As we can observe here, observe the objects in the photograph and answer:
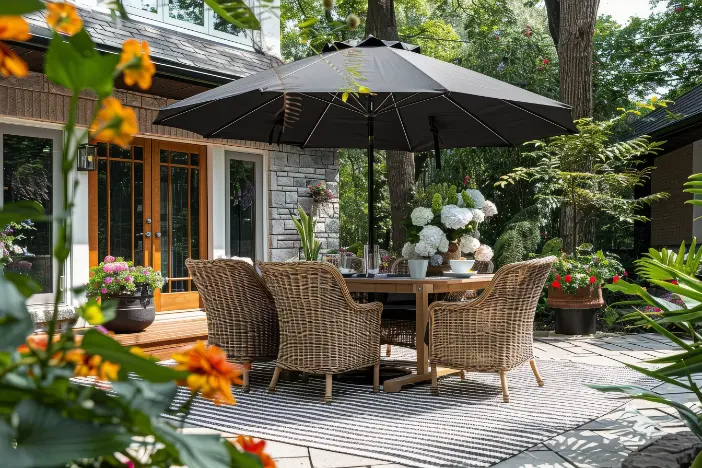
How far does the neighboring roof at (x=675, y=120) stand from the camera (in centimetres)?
945

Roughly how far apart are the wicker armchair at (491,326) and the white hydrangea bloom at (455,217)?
2.16ft

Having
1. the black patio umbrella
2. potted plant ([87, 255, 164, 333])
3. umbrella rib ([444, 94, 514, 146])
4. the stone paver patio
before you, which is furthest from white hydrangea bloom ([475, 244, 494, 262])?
potted plant ([87, 255, 164, 333])

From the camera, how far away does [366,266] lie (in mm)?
5074

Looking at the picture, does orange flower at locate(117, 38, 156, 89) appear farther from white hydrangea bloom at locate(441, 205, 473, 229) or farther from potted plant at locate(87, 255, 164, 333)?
potted plant at locate(87, 255, 164, 333)

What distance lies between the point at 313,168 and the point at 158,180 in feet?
6.86

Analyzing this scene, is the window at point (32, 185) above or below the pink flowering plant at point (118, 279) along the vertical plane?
above

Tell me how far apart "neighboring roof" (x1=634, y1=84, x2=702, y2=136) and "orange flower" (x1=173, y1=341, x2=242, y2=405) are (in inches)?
377

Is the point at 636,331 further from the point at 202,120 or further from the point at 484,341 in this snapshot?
the point at 202,120

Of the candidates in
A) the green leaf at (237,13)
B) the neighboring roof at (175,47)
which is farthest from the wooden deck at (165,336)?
the green leaf at (237,13)

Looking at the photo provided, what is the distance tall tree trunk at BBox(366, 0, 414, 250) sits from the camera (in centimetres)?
983

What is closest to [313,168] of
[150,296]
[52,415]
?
[150,296]

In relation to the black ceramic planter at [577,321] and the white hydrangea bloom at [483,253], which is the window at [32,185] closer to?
the white hydrangea bloom at [483,253]

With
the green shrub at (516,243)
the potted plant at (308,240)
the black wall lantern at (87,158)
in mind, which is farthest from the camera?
the green shrub at (516,243)

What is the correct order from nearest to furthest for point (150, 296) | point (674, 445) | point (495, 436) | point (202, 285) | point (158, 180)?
point (674, 445) → point (495, 436) → point (202, 285) → point (150, 296) → point (158, 180)
